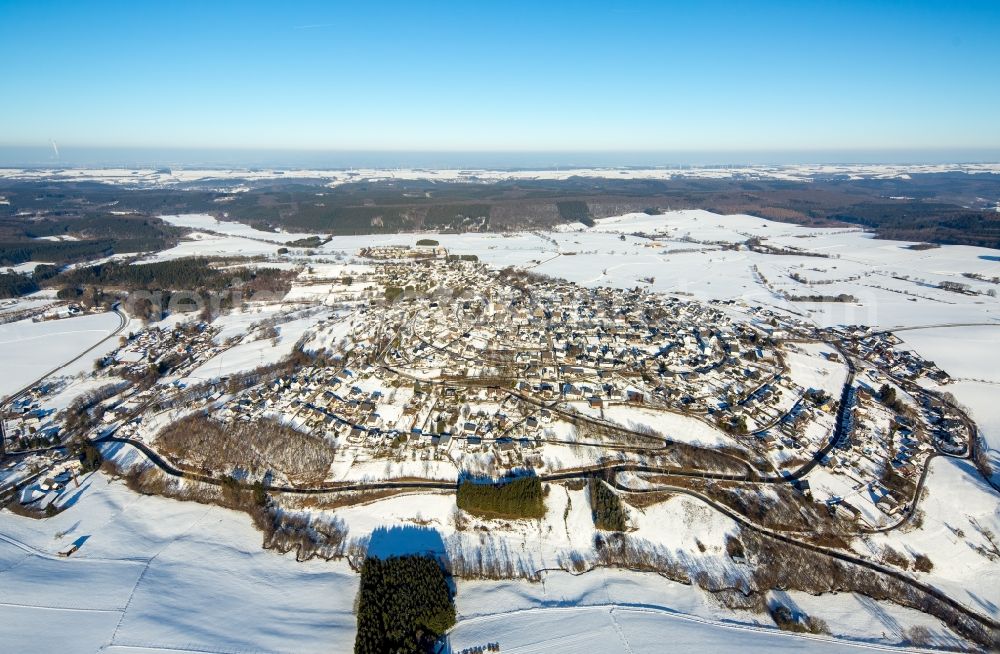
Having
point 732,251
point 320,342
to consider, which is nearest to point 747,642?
point 320,342

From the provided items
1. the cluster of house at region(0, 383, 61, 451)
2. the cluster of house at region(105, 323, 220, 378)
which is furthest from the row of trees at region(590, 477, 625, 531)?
the cluster of house at region(105, 323, 220, 378)

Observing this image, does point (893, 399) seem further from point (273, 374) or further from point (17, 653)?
point (17, 653)

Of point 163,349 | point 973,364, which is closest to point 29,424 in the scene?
point 163,349

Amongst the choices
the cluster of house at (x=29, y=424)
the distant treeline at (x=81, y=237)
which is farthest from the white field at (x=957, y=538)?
the distant treeline at (x=81, y=237)

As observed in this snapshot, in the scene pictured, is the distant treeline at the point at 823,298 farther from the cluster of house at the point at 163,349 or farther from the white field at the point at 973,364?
the cluster of house at the point at 163,349

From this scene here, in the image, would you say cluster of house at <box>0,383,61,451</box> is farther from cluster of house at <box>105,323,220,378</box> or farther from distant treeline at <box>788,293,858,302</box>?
distant treeline at <box>788,293,858,302</box>

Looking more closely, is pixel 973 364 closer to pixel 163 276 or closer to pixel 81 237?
pixel 163 276
